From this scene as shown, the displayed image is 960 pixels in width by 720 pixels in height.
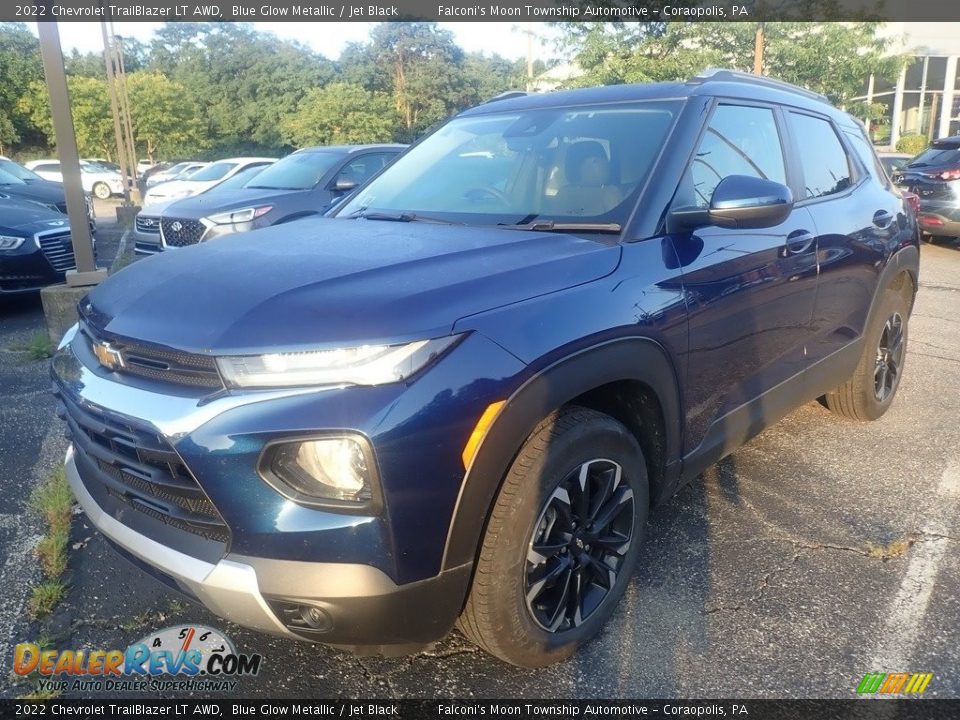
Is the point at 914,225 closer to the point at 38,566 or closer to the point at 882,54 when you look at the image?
the point at 38,566

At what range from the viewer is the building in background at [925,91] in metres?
28.1

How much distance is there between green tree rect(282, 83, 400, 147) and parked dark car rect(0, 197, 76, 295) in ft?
116

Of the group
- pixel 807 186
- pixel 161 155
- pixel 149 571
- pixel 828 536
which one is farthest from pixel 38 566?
pixel 161 155

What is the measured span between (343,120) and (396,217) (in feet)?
136

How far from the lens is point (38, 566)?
2955 mm

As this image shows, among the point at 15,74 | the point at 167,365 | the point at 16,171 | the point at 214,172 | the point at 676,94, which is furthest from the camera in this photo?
the point at 15,74

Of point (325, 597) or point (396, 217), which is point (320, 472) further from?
point (396, 217)

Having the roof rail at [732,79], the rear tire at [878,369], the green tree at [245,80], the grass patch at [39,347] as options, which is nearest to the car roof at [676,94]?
the roof rail at [732,79]

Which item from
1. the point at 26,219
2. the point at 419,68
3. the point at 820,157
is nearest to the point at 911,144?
the point at 820,157

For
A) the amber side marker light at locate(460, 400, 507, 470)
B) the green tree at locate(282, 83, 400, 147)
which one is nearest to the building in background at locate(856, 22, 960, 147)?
the green tree at locate(282, 83, 400, 147)

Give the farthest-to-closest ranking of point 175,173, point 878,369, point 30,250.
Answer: point 175,173
point 30,250
point 878,369

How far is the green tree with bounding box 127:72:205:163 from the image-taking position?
40025 mm

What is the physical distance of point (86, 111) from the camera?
129ft

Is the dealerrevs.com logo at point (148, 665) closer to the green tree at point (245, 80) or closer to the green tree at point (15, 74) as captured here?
the green tree at point (15, 74)
